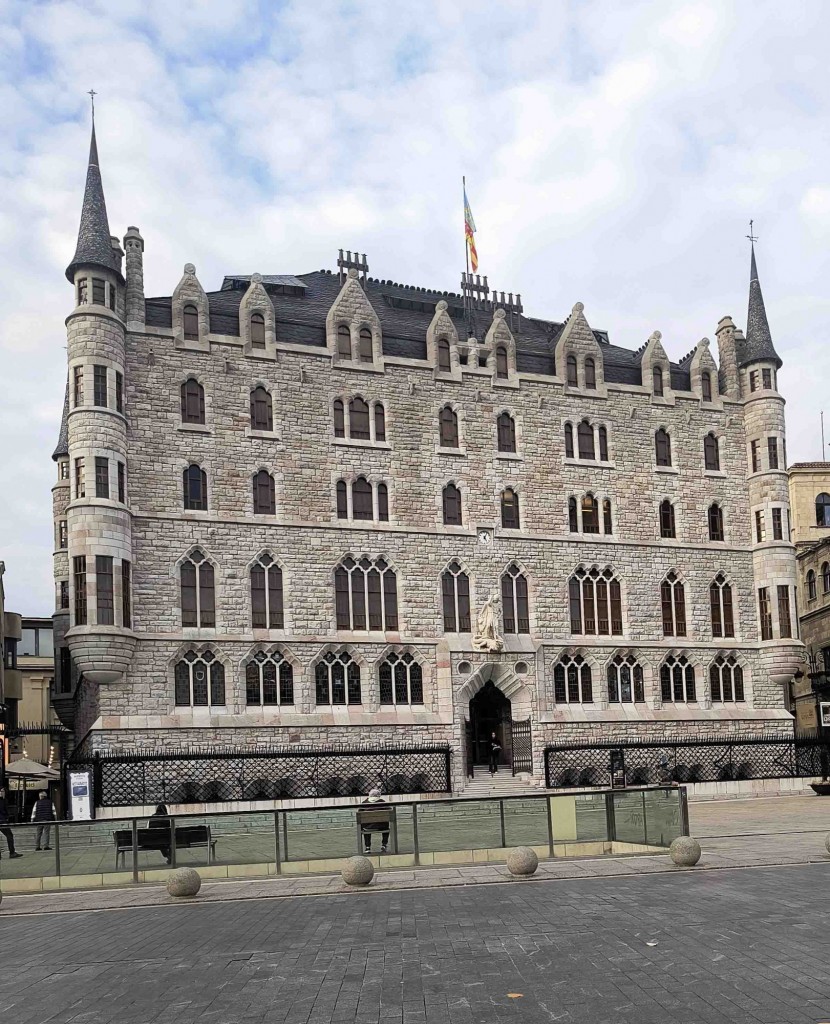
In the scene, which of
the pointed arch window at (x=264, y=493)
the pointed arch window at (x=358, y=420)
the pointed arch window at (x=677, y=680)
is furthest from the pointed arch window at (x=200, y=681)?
the pointed arch window at (x=677, y=680)

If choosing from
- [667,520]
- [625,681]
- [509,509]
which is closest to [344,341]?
[509,509]

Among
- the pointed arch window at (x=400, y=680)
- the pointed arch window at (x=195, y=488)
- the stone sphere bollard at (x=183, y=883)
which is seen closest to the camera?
the stone sphere bollard at (x=183, y=883)

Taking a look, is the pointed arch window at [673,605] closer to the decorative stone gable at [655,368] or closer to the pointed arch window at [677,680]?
the pointed arch window at [677,680]

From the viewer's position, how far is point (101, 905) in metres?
17.4

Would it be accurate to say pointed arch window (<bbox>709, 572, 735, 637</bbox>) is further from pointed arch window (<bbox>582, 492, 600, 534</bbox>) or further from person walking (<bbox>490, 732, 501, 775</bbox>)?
person walking (<bbox>490, 732, 501, 775</bbox>)

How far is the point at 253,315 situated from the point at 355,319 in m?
4.06

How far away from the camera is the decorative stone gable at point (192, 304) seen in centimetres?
4331

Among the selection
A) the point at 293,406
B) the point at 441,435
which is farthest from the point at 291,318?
the point at 441,435

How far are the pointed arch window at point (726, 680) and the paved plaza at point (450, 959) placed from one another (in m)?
33.0

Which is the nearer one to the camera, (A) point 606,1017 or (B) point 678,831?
(A) point 606,1017

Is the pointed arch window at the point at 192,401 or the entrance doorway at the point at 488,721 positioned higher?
the pointed arch window at the point at 192,401

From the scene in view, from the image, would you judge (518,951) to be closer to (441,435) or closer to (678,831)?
(678,831)

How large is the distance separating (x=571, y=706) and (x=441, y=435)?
1183cm

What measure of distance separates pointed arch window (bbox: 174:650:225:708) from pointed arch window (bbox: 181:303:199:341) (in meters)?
11.6
